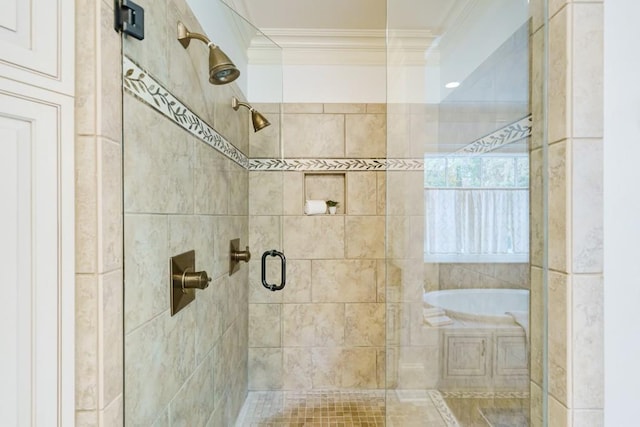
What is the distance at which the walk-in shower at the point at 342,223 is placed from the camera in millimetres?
925

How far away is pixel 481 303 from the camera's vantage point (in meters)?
1.36

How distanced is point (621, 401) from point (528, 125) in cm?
70

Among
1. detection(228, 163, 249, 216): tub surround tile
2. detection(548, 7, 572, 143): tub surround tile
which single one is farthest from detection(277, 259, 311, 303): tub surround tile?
detection(548, 7, 572, 143): tub surround tile

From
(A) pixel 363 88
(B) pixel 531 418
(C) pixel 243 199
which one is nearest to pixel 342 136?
(A) pixel 363 88

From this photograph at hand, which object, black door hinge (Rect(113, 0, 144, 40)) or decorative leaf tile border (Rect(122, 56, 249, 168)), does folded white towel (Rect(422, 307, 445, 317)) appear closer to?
decorative leaf tile border (Rect(122, 56, 249, 168))

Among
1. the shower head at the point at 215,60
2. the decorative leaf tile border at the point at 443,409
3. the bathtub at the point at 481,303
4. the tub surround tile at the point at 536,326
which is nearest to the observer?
the tub surround tile at the point at 536,326

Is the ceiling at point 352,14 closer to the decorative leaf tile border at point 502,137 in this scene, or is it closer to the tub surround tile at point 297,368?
the decorative leaf tile border at point 502,137

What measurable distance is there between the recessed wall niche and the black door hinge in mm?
1622

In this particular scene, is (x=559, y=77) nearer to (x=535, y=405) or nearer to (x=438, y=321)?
(x=535, y=405)

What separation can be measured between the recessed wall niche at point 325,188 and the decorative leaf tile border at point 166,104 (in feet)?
2.86

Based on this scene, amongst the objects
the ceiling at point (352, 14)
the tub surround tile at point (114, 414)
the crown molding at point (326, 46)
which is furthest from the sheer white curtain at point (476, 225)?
the crown molding at point (326, 46)

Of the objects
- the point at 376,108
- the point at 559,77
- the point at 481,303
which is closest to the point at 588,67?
the point at 559,77

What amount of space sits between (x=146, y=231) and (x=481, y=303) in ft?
4.29

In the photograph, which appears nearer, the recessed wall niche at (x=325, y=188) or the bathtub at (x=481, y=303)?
the bathtub at (x=481, y=303)
